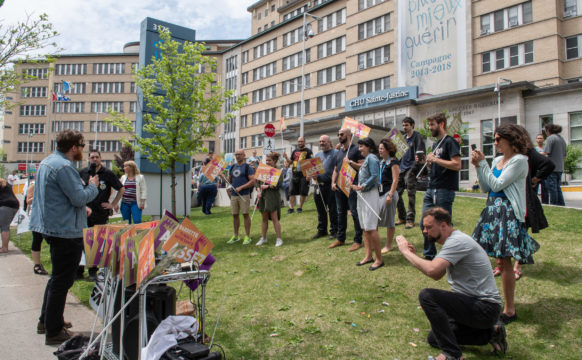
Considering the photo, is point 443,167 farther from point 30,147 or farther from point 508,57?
point 30,147

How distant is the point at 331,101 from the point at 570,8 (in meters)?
26.5

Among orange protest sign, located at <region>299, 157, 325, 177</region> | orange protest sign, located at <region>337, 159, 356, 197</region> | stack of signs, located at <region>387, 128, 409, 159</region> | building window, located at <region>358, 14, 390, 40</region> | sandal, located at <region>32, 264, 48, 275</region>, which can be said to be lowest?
sandal, located at <region>32, 264, 48, 275</region>

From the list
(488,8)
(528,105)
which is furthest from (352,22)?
(528,105)

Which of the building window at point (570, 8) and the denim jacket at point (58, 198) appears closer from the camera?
the denim jacket at point (58, 198)

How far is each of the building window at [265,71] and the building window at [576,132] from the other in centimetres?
4248

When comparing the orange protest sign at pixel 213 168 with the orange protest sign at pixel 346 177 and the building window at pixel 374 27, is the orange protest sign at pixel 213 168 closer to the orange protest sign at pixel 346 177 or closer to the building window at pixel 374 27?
the orange protest sign at pixel 346 177

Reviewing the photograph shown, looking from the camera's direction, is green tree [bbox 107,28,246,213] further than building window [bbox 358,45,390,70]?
No

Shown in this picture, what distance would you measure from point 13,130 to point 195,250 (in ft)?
329

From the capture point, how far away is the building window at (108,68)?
3184 inches

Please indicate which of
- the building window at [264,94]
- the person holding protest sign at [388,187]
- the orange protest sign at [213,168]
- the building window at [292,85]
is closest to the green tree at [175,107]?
the orange protest sign at [213,168]

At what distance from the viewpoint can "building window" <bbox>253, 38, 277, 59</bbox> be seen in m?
63.0

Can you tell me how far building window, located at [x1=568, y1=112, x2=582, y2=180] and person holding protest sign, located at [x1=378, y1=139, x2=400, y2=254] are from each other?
26775 mm

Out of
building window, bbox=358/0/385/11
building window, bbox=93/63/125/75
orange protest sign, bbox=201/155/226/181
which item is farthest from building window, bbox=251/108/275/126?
orange protest sign, bbox=201/155/226/181

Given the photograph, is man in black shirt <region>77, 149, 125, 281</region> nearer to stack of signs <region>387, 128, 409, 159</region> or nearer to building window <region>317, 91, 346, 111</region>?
stack of signs <region>387, 128, 409, 159</region>
